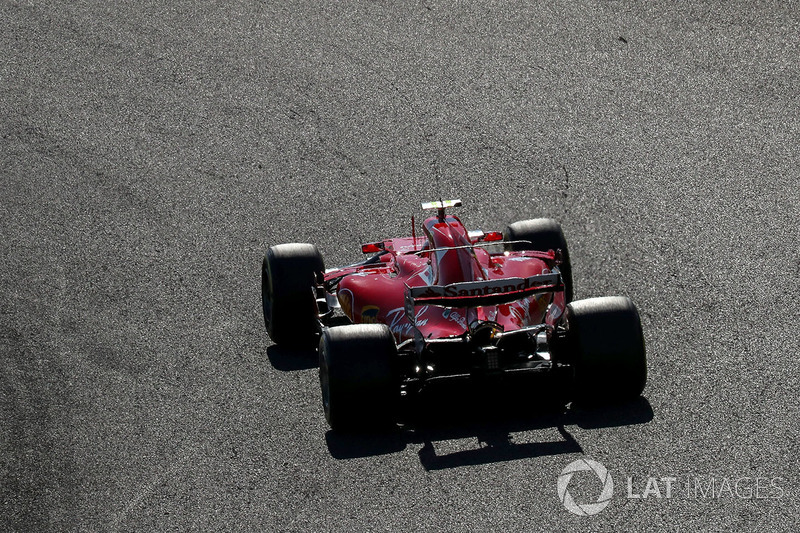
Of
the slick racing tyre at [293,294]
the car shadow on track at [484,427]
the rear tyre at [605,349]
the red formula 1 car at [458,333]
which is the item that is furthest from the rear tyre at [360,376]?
the slick racing tyre at [293,294]

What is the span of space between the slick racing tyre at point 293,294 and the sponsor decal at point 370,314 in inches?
32.4

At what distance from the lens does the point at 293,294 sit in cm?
1219

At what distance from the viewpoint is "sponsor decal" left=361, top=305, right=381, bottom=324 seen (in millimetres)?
11352

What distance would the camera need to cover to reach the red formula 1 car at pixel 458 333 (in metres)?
10.1

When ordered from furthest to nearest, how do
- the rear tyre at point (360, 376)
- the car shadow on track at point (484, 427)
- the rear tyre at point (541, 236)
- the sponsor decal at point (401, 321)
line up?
the rear tyre at point (541, 236) → the sponsor decal at point (401, 321) → the rear tyre at point (360, 376) → the car shadow on track at point (484, 427)

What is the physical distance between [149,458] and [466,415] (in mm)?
2580

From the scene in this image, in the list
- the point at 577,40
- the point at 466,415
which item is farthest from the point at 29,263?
the point at 577,40

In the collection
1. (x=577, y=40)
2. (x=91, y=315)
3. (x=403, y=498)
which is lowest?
(x=403, y=498)

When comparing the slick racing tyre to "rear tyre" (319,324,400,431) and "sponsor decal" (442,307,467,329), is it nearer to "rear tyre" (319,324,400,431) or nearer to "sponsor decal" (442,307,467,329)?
"sponsor decal" (442,307,467,329)

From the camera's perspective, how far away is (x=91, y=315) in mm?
13469

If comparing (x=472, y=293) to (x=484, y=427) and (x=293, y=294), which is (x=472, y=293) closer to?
(x=484, y=427)

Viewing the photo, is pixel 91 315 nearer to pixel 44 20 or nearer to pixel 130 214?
pixel 130 214

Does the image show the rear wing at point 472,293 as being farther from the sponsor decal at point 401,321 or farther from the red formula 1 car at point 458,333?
the sponsor decal at point 401,321

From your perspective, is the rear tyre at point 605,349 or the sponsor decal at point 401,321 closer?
the rear tyre at point 605,349
